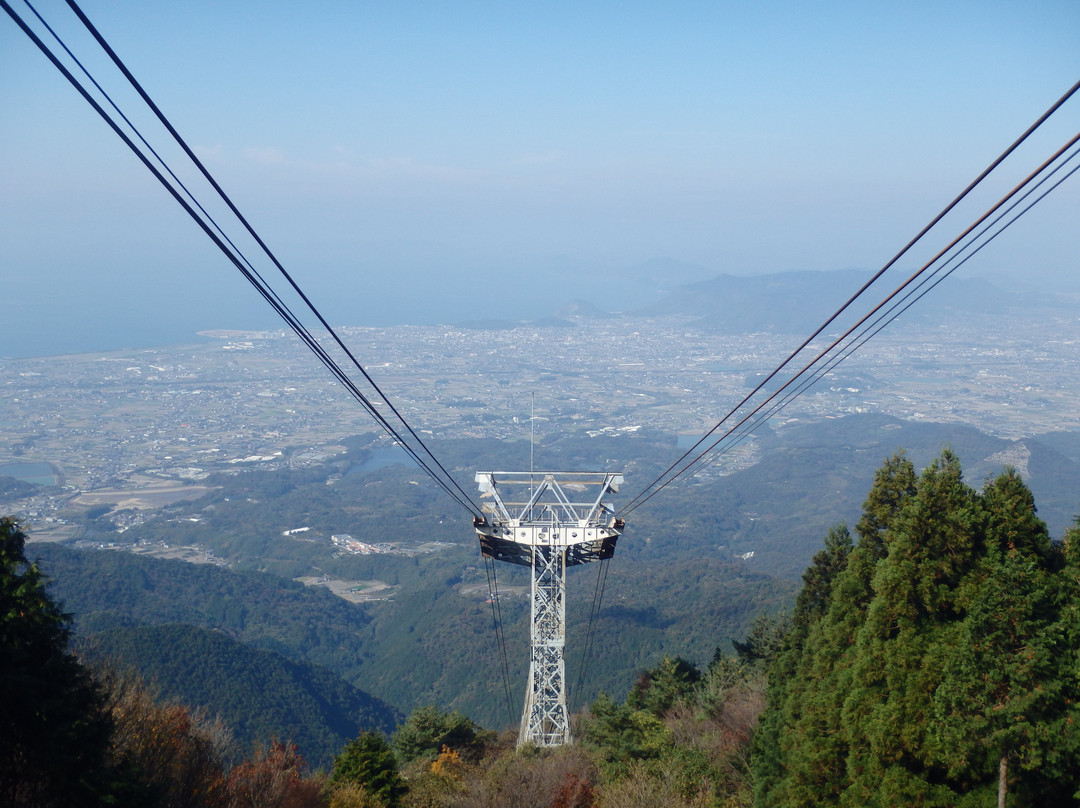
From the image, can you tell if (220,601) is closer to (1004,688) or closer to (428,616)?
(428,616)

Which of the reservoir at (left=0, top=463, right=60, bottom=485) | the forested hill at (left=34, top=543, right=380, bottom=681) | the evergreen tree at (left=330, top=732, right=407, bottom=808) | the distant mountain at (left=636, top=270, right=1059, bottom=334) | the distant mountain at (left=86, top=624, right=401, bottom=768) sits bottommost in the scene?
the forested hill at (left=34, top=543, right=380, bottom=681)

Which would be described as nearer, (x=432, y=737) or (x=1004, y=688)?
(x=1004, y=688)

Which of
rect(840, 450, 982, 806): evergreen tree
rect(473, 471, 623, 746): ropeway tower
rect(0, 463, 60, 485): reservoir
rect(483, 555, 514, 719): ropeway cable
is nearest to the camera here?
rect(840, 450, 982, 806): evergreen tree

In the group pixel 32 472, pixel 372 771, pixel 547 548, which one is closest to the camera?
pixel 372 771

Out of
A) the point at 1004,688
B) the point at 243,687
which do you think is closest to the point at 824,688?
the point at 1004,688

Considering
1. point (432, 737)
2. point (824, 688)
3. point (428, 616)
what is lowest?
point (428, 616)

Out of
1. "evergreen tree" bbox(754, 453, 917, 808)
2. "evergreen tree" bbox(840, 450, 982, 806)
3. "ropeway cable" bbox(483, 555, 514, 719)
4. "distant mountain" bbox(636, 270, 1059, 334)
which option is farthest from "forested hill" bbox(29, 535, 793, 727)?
"distant mountain" bbox(636, 270, 1059, 334)

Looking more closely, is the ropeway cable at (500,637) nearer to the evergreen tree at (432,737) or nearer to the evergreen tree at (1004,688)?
the evergreen tree at (432,737)

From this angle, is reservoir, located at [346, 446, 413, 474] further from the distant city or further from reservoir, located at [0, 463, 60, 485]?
reservoir, located at [0, 463, 60, 485]
